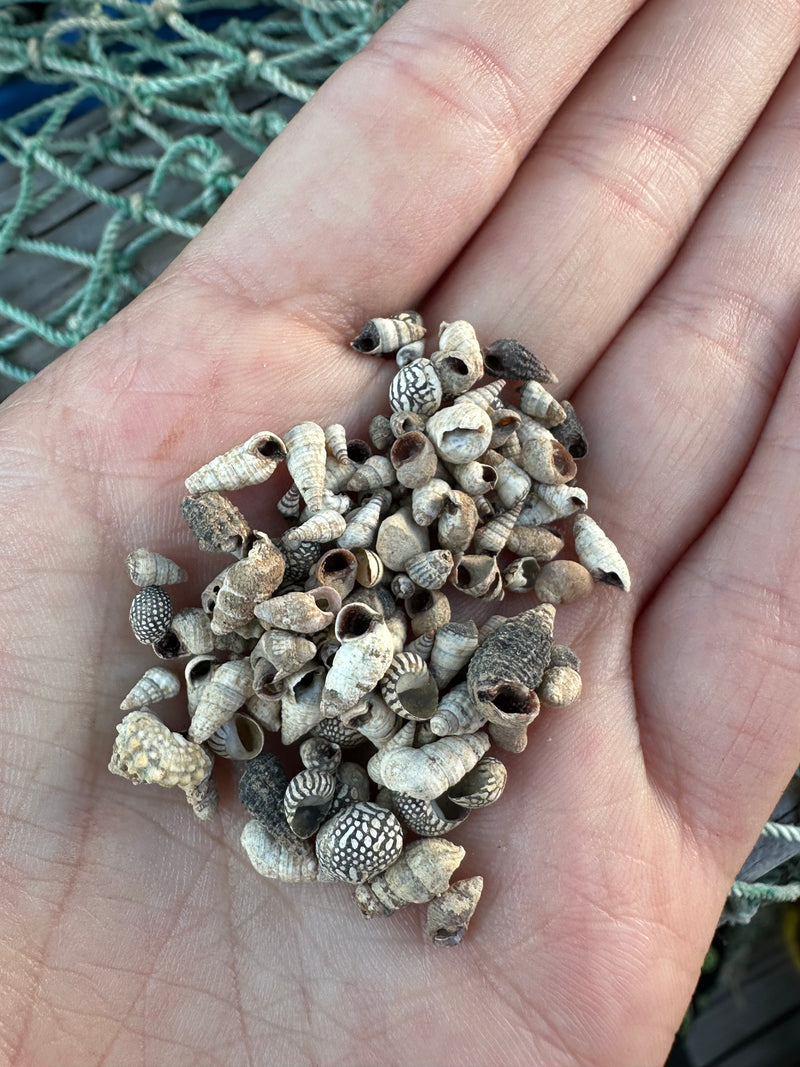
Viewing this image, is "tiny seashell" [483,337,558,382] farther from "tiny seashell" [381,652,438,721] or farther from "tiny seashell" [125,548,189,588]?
"tiny seashell" [125,548,189,588]

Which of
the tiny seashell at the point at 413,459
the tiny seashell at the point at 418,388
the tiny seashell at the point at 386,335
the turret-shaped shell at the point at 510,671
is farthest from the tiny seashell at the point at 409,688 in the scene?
the tiny seashell at the point at 386,335

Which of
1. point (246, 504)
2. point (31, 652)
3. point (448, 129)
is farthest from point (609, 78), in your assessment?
point (31, 652)

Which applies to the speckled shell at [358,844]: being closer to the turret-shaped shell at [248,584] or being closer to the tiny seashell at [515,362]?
the turret-shaped shell at [248,584]

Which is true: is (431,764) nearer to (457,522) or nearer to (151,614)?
(457,522)

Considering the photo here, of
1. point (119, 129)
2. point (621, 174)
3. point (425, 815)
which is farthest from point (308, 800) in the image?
point (119, 129)

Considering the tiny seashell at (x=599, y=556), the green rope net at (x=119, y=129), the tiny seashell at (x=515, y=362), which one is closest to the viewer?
the tiny seashell at (x=599, y=556)

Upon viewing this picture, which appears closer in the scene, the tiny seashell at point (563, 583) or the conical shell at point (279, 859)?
the conical shell at point (279, 859)

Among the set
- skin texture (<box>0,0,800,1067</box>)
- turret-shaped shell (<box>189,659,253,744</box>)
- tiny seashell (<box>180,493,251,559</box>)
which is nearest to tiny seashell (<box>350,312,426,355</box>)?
skin texture (<box>0,0,800,1067</box>)
